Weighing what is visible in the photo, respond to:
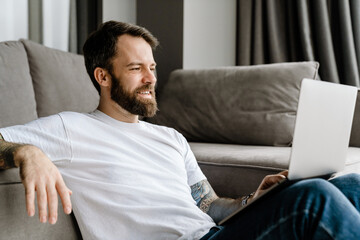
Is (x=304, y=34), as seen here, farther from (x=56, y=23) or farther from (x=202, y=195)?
(x=202, y=195)

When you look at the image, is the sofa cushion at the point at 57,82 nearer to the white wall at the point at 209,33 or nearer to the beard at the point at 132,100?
the beard at the point at 132,100

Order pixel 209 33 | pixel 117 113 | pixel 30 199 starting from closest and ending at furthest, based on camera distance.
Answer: pixel 30 199 < pixel 117 113 < pixel 209 33

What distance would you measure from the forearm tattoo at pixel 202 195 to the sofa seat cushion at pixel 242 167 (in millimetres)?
253

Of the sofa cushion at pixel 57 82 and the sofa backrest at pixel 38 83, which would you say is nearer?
the sofa backrest at pixel 38 83

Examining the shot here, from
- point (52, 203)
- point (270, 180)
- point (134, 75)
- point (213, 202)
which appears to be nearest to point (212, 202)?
point (213, 202)

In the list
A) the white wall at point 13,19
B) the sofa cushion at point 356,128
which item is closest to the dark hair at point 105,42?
the white wall at point 13,19

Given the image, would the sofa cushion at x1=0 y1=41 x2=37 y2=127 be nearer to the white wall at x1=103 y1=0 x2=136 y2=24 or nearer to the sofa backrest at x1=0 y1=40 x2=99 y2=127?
the sofa backrest at x1=0 y1=40 x2=99 y2=127

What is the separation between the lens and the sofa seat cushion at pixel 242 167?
1480 mm

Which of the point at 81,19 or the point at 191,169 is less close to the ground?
the point at 81,19

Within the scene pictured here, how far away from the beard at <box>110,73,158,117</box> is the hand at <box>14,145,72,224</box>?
1.43 feet

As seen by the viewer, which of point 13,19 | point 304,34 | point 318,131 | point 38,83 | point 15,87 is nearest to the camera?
point 318,131

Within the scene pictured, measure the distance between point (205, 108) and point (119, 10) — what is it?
3.23ft

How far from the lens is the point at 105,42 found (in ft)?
4.40

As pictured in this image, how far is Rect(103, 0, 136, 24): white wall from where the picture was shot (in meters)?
2.51
